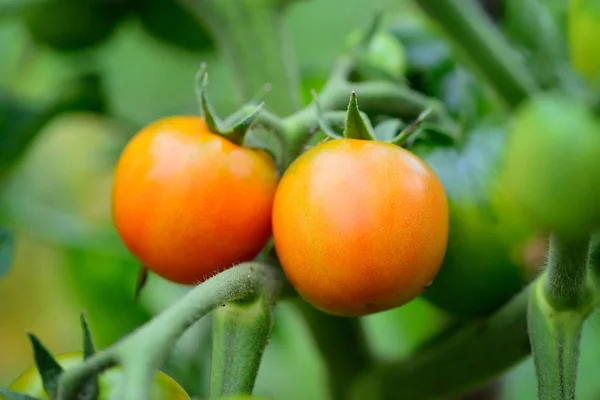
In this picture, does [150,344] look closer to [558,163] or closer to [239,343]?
[239,343]

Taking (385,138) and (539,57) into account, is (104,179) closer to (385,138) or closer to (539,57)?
(539,57)

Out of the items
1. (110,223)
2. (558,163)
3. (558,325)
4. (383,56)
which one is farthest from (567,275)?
(110,223)


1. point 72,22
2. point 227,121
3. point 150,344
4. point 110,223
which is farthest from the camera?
point 110,223

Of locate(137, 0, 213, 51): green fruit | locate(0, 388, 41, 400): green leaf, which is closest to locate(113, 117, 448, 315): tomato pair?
locate(0, 388, 41, 400): green leaf

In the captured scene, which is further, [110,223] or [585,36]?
[110,223]

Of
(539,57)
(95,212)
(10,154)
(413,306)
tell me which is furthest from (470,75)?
(95,212)

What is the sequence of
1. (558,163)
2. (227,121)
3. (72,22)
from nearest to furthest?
(558,163) → (227,121) → (72,22)

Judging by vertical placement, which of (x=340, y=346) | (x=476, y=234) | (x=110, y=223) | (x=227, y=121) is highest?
(x=227, y=121)
